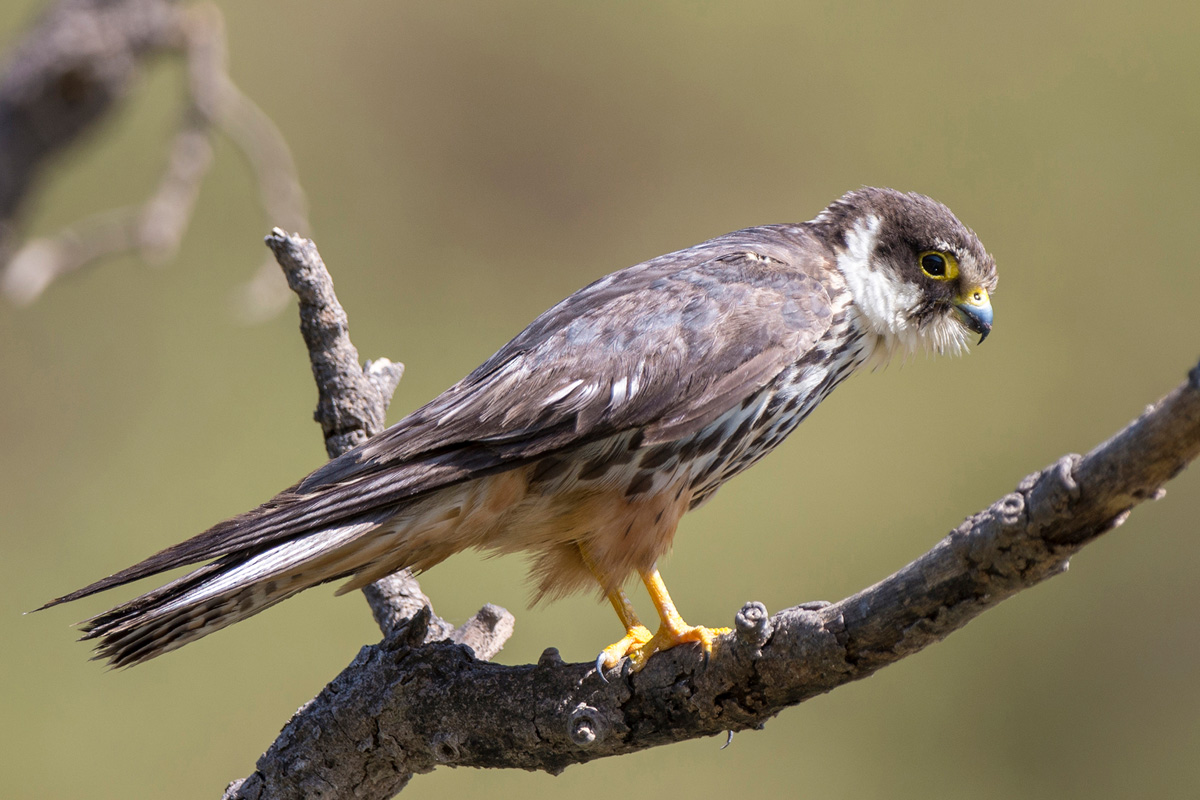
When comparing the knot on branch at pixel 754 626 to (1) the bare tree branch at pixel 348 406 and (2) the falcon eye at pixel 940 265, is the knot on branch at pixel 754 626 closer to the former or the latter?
(1) the bare tree branch at pixel 348 406

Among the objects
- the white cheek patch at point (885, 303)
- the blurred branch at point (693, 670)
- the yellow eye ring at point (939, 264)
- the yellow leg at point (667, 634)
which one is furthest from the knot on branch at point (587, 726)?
the yellow eye ring at point (939, 264)

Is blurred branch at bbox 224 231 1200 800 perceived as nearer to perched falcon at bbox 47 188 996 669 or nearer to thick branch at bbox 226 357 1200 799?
thick branch at bbox 226 357 1200 799

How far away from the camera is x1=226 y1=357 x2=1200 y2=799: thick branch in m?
1.29

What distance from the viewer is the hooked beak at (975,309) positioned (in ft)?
8.62

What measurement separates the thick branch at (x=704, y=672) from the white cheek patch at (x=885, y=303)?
1101 millimetres

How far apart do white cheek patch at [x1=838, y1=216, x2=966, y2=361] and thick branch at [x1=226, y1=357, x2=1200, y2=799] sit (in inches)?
43.4

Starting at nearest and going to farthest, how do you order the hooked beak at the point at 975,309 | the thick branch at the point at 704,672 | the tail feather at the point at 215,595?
the thick branch at the point at 704,672, the tail feather at the point at 215,595, the hooked beak at the point at 975,309

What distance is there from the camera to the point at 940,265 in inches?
104

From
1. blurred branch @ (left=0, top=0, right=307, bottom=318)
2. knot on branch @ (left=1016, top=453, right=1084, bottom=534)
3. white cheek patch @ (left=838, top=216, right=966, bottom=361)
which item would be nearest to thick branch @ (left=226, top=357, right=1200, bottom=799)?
knot on branch @ (left=1016, top=453, right=1084, bottom=534)

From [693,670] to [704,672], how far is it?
31 mm

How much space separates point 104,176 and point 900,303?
21.7 ft

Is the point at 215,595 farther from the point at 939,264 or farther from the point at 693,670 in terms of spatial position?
the point at 939,264

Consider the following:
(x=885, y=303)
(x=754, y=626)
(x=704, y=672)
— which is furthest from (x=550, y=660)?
(x=885, y=303)

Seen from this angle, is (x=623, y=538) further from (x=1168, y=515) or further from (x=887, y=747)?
(x=1168, y=515)
